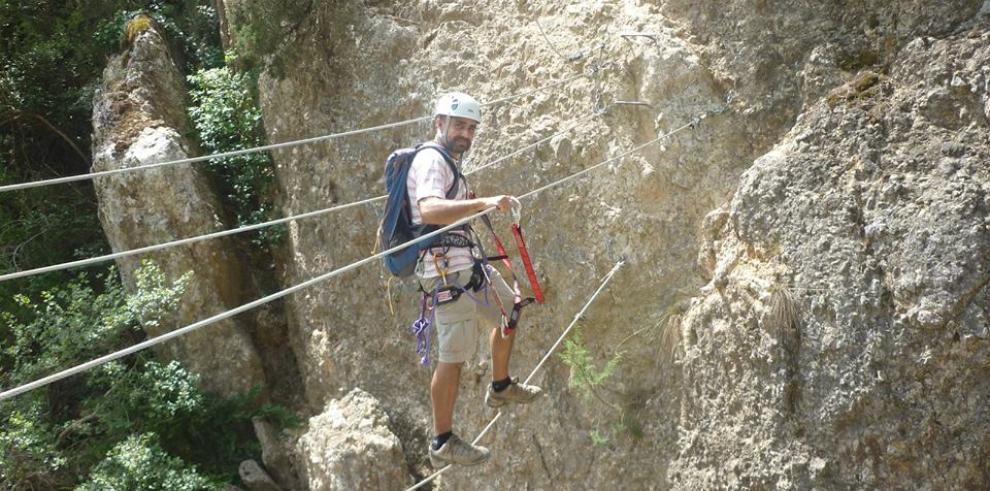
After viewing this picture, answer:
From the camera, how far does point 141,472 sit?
355 inches

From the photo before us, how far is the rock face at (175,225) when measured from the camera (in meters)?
10.0

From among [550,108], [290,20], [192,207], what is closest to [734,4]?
[550,108]

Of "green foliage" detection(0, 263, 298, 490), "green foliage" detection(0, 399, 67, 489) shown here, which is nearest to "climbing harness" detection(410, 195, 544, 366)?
"green foliage" detection(0, 263, 298, 490)

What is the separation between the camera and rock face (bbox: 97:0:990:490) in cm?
557

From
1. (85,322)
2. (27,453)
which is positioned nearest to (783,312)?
(85,322)

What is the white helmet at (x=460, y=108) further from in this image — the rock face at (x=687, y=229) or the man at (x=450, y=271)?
the rock face at (x=687, y=229)

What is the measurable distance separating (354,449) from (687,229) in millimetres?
3420

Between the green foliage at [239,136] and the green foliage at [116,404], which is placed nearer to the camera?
the green foliage at [116,404]

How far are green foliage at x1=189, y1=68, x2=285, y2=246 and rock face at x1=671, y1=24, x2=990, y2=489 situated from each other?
5.42 metres

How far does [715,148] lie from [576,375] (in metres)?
1.81

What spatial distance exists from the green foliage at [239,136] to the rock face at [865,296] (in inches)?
213

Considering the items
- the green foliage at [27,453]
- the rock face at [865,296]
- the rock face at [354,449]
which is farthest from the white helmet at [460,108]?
the green foliage at [27,453]

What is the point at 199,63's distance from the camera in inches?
460

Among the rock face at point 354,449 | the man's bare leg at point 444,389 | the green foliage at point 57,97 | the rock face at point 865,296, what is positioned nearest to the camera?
the rock face at point 865,296
